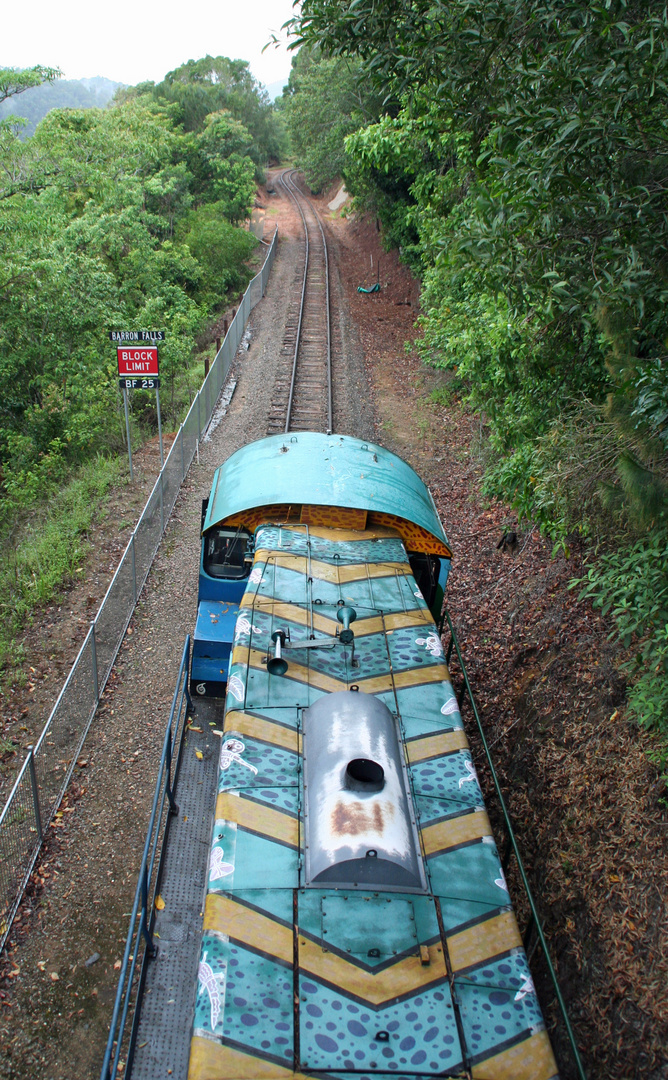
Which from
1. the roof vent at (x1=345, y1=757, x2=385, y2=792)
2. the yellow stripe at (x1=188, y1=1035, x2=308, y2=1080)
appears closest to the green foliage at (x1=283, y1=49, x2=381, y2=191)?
the roof vent at (x1=345, y1=757, x2=385, y2=792)

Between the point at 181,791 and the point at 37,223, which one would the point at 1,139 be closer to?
the point at 37,223

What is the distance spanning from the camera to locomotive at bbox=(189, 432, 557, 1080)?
4375 millimetres

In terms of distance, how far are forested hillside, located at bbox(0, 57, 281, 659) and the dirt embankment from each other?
3.68 m

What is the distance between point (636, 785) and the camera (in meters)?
7.09

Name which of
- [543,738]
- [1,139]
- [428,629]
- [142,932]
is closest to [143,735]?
[142,932]

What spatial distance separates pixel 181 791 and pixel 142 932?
212 cm

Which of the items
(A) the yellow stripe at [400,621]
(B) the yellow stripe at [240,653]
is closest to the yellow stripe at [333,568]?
(A) the yellow stripe at [400,621]

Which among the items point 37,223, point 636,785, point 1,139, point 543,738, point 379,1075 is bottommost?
point 543,738

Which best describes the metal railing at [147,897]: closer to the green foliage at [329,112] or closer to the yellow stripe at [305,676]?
the yellow stripe at [305,676]

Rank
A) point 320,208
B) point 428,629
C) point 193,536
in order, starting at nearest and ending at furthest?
point 428,629 → point 193,536 → point 320,208

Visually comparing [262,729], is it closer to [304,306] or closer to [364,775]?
[364,775]

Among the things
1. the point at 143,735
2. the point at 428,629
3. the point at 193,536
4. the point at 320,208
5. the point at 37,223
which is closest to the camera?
the point at 428,629

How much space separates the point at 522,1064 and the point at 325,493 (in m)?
Answer: 6.25

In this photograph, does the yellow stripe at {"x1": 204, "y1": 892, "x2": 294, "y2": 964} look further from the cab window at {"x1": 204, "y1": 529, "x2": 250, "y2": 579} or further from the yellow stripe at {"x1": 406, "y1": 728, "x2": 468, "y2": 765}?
the cab window at {"x1": 204, "y1": 529, "x2": 250, "y2": 579}
